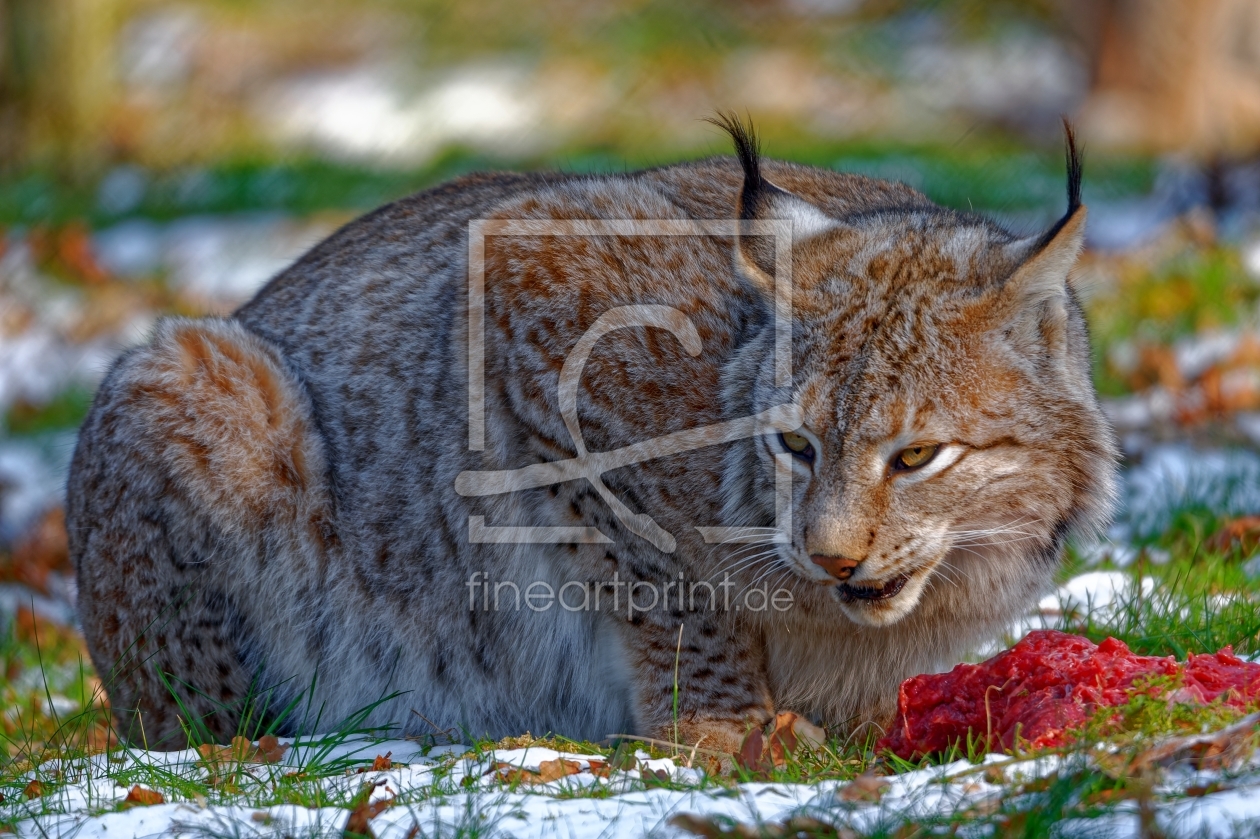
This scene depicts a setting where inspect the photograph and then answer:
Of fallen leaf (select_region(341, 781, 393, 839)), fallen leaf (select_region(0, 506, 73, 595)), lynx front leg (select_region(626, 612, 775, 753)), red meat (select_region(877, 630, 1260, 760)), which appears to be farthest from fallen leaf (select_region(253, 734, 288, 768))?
fallen leaf (select_region(0, 506, 73, 595))

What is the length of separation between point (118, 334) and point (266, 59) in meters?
8.83

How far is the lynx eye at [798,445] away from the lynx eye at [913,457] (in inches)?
8.7

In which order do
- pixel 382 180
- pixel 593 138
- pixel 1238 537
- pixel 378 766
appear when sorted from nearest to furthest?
pixel 378 766
pixel 1238 537
pixel 382 180
pixel 593 138

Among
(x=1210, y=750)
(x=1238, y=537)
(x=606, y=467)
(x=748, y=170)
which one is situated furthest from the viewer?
(x=1238, y=537)

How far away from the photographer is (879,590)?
342 centimetres

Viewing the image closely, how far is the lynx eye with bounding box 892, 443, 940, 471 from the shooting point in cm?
334

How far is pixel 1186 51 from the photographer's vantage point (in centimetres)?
1316

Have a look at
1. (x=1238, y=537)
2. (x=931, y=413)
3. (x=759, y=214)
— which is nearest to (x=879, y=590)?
(x=931, y=413)

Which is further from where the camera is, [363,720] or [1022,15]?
[1022,15]

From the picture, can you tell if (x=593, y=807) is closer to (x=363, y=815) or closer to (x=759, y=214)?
(x=363, y=815)

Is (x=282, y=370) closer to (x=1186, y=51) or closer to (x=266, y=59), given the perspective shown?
(x=1186, y=51)

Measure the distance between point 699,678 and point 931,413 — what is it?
3.38ft

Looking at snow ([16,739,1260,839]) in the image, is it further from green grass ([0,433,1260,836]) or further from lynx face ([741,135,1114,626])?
lynx face ([741,135,1114,626])

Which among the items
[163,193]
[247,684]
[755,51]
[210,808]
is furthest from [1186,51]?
[210,808]
